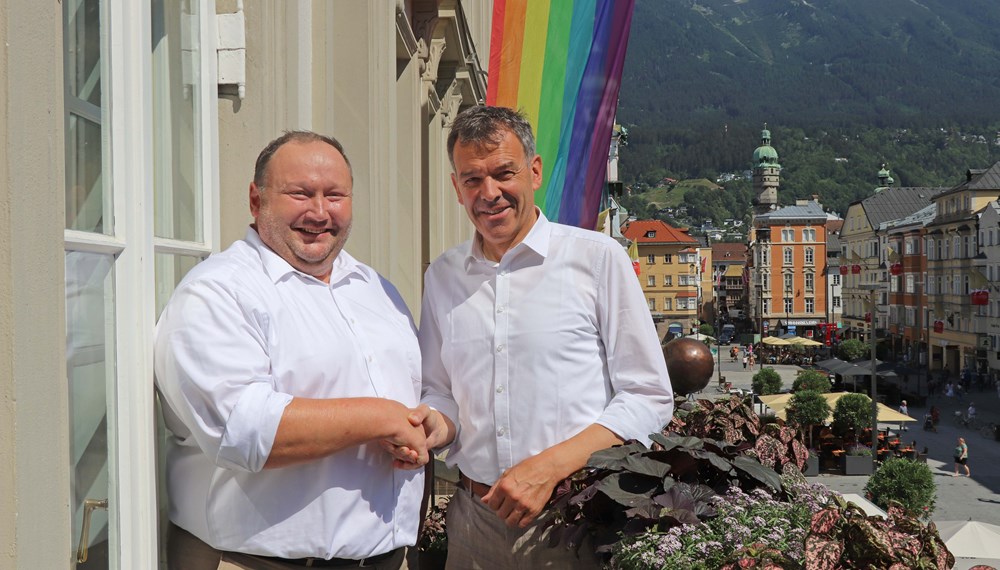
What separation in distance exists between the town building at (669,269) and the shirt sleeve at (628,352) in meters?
108

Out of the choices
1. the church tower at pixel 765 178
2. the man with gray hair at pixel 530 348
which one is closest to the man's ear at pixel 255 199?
the man with gray hair at pixel 530 348

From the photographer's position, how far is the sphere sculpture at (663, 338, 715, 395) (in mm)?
6531

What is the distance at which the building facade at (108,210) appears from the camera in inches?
70.2

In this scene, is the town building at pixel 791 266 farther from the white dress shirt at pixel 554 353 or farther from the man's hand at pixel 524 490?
the man's hand at pixel 524 490

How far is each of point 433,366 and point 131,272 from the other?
0.91 metres

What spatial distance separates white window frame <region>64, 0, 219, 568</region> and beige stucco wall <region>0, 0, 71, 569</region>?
1.55 feet

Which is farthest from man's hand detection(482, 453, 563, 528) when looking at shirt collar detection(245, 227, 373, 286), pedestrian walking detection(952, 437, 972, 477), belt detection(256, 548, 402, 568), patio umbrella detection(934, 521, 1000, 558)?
pedestrian walking detection(952, 437, 972, 477)

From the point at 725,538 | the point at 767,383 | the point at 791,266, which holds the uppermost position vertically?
the point at 791,266

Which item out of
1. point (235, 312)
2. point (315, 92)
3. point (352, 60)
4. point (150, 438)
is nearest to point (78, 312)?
point (235, 312)

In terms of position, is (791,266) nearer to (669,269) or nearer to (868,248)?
(669,269)

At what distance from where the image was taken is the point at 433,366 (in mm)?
3146

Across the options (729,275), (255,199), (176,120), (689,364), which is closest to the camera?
(255,199)

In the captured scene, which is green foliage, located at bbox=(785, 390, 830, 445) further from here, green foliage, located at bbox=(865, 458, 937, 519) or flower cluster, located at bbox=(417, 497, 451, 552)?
flower cluster, located at bbox=(417, 497, 451, 552)

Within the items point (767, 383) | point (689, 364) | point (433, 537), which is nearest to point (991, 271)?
point (767, 383)
